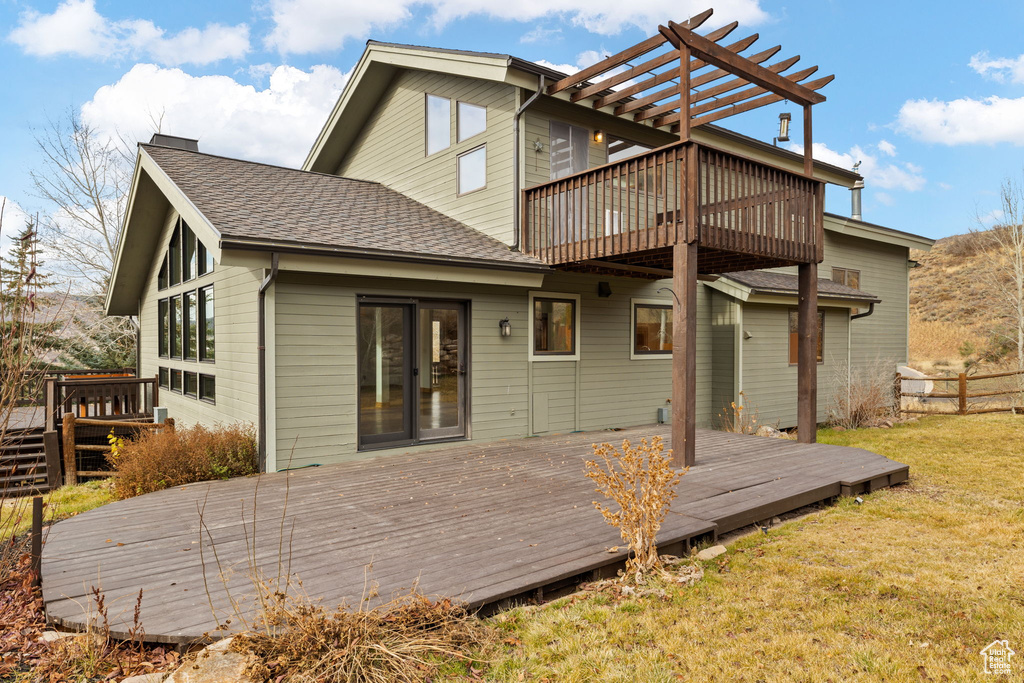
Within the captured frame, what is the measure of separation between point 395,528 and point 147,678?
2119 millimetres

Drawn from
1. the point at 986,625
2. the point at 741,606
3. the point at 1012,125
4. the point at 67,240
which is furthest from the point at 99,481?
the point at 1012,125

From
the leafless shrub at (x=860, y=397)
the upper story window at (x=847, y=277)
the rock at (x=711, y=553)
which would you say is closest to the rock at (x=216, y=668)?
the rock at (x=711, y=553)

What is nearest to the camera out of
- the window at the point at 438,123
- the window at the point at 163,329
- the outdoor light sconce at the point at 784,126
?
the window at the point at 438,123

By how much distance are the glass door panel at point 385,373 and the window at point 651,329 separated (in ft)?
14.9

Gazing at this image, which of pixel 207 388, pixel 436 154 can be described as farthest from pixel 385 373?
pixel 436 154

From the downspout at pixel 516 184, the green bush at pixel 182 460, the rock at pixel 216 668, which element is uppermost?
the downspout at pixel 516 184

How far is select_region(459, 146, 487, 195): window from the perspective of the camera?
1010 centimetres

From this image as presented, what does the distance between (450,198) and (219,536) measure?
7.52 meters

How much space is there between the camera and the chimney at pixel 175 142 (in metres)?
11.8

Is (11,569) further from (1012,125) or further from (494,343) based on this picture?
(1012,125)

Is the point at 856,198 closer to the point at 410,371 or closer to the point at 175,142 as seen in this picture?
the point at 410,371

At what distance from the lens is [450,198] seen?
10.8 m

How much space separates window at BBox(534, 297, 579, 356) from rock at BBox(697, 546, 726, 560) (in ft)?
16.3

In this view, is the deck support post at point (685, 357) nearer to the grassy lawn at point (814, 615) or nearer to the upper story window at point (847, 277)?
the grassy lawn at point (814, 615)
